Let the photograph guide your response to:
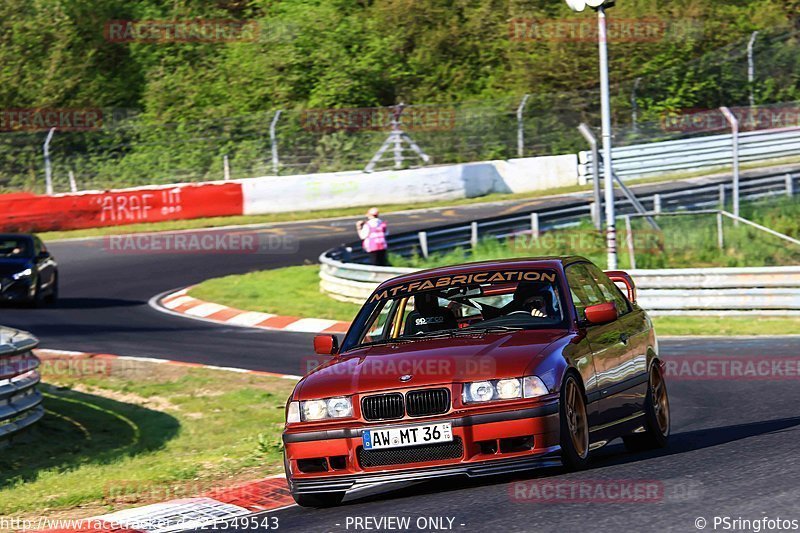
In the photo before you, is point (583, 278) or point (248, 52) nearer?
point (583, 278)

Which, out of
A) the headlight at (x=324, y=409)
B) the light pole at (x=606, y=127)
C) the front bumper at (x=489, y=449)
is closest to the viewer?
the front bumper at (x=489, y=449)

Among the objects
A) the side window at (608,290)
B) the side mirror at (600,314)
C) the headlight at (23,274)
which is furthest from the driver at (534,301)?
the headlight at (23,274)

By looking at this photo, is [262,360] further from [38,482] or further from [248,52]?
[248,52]

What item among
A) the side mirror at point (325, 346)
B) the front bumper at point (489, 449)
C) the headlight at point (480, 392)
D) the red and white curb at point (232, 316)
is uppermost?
the side mirror at point (325, 346)

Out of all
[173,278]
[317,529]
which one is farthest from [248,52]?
[317,529]

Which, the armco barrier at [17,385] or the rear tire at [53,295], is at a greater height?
the armco barrier at [17,385]

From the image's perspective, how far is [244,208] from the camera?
3384 centimetres

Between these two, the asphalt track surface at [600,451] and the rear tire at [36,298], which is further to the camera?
the rear tire at [36,298]

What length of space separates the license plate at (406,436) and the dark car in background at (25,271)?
16.0 meters

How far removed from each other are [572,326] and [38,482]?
447 centimetres

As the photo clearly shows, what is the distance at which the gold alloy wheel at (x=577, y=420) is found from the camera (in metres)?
7.21

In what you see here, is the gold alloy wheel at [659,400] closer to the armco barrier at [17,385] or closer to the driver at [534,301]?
the driver at [534,301]

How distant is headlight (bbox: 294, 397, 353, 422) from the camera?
23.5ft

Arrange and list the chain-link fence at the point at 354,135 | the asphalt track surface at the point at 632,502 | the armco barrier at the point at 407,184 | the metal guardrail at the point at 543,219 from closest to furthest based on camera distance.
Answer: the asphalt track surface at the point at 632,502 < the metal guardrail at the point at 543,219 < the armco barrier at the point at 407,184 < the chain-link fence at the point at 354,135
